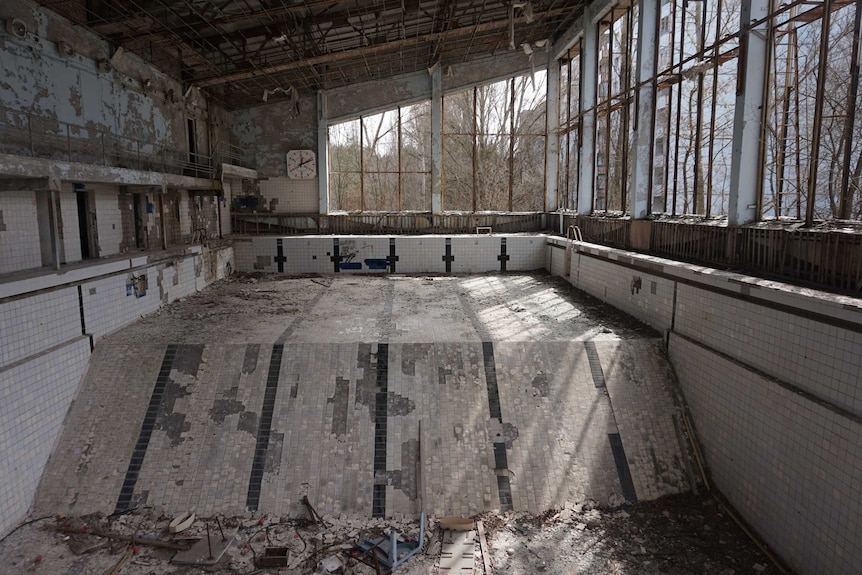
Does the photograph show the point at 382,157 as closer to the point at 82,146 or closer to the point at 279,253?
the point at 279,253

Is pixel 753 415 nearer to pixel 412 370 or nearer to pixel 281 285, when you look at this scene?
pixel 412 370

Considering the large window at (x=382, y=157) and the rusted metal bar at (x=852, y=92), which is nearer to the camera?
the rusted metal bar at (x=852, y=92)

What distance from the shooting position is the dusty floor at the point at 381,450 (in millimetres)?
5152

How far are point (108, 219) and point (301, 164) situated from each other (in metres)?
7.14

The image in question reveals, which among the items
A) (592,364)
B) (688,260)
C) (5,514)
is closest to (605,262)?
(688,260)

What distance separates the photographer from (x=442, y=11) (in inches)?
481

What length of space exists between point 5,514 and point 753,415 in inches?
288

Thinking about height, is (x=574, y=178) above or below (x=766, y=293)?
above

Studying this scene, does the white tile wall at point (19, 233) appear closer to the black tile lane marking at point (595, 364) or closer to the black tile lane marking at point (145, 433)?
the black tile lane marking at point (145, 433)

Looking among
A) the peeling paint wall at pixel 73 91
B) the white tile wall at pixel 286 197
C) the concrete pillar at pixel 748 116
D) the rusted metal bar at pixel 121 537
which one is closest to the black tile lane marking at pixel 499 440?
the rusted metal bar at pixel 121 537

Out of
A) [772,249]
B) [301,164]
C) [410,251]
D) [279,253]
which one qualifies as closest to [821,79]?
[772,249]

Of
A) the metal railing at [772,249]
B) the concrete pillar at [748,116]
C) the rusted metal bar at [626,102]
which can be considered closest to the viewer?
the metal railing at [772,249]

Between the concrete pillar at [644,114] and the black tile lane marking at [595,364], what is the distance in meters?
3.69

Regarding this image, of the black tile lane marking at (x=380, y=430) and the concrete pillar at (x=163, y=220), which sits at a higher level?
the concrete pillar at (x=163, y=220)
